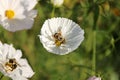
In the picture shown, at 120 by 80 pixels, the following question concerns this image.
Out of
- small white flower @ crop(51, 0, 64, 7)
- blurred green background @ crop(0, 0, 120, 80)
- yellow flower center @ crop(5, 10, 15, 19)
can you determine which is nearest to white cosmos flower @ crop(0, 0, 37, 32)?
yellow flower center @ crop(5, 10, 15, 19)

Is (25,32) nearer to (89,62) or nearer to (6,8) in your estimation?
(89,62)

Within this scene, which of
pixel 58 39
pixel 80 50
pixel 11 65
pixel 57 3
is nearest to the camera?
pixel 11 65

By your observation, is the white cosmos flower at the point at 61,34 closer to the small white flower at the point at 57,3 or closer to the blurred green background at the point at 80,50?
the small white flower at the point at 57,3

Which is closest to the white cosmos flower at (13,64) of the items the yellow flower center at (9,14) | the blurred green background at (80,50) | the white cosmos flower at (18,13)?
the white cosmos flower at (18,13)

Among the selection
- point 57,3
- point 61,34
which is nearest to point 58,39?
point 61,34

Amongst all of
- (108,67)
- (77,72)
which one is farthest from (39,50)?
(108,67)

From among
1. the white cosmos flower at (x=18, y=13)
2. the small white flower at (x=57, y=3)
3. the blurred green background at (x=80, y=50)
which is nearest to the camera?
the white cosmos flower at (x=18, y=13)

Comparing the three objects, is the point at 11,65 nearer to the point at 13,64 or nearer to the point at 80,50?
the point at 13,64
